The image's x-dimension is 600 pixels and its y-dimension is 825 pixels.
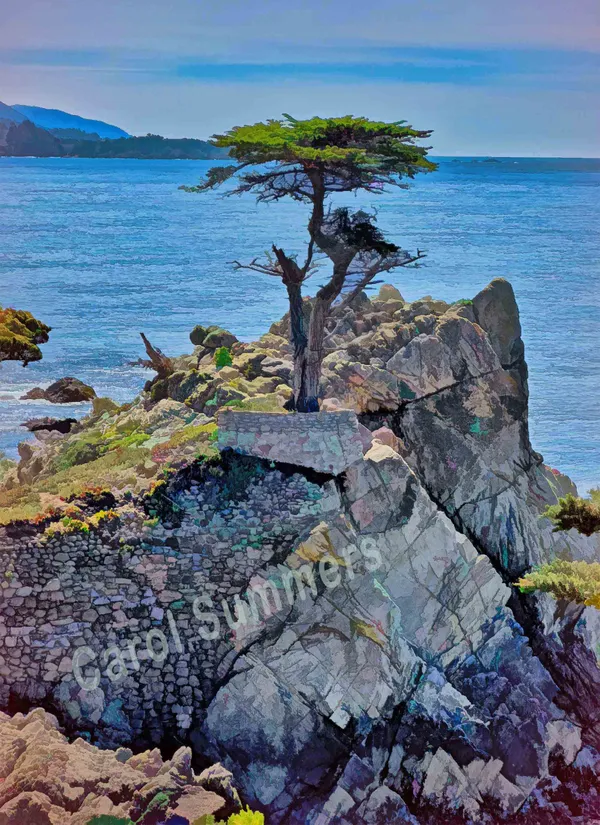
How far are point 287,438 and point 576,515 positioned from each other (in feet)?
25.7

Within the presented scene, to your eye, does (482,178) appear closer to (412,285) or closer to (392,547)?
(412,285)

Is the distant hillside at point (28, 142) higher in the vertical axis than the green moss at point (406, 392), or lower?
higher

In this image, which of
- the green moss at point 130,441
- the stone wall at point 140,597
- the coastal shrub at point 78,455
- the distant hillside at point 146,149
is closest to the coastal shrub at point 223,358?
the green moss at point 130,441

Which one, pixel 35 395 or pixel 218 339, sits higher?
pixel 218 339

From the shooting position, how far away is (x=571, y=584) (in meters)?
17.2

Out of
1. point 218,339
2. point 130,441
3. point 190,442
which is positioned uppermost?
point 218,339

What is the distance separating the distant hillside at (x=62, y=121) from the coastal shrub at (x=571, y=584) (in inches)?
548

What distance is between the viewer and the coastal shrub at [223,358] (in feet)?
67.8

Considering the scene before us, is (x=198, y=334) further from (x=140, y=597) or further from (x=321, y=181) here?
(x=140, y=597)

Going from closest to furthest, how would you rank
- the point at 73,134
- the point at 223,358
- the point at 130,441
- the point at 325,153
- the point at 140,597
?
1. the point at 325,153
2. the point at 140,597
3. the point at 130,441
4. the point at 73,134
5. the point at 223,358

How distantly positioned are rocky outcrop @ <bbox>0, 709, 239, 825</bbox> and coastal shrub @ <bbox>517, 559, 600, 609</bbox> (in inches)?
313

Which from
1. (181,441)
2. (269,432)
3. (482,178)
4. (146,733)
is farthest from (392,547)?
(482,178)

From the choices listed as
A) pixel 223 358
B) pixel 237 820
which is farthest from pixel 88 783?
pixel 223 358

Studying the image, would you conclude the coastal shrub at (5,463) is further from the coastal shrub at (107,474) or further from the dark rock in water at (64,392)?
the coastal shrub at (107,474)
